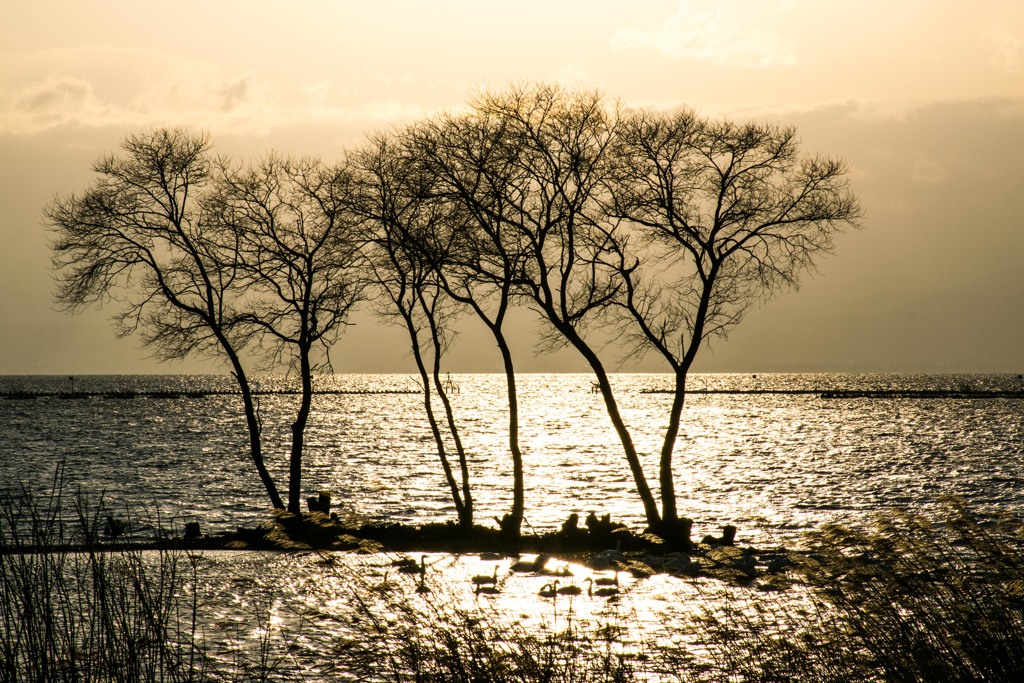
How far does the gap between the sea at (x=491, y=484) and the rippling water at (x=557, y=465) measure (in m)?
0.29

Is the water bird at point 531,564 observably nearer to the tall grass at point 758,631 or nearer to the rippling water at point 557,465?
Result: the rippling water at point 557,465

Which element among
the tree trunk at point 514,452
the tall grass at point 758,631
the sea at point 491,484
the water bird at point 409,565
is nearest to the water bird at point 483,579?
the sea at point 491,484

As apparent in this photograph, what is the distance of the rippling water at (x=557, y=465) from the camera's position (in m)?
47.5

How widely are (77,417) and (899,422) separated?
133 m

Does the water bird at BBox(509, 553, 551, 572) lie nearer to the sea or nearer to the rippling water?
the sea

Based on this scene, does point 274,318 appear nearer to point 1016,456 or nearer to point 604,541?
point 604,541

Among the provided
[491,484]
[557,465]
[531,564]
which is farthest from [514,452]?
[557,465]

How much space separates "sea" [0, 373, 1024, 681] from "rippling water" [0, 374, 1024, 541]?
11.6 inches

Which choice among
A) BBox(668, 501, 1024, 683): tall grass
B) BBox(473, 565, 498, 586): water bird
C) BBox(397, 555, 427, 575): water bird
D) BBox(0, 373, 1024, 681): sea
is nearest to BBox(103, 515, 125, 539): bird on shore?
BBox(0, 373, 1024, 681): sea

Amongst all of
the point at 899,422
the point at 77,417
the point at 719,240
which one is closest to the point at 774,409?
the point at 899,422

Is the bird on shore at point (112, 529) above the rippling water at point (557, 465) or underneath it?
above

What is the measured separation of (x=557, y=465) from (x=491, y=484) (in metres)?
18.3

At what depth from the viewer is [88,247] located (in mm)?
29125

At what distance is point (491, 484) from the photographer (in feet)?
199
